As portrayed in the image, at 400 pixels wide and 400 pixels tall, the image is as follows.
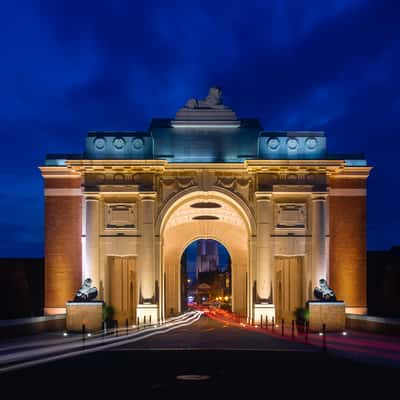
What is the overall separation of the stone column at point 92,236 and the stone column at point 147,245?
8.68 feet

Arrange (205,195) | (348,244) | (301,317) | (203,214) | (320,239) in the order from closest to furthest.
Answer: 1. (301,317)
2. (320,239)
3. (348,244)
4. (205,195)
5. (203,214)

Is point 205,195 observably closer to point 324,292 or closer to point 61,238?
point 61,238

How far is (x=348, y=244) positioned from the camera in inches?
1577

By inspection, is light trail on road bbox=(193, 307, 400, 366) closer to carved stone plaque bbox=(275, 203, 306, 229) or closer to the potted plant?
the potted plant

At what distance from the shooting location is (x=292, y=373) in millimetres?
16344

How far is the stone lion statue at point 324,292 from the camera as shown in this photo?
35.6 m

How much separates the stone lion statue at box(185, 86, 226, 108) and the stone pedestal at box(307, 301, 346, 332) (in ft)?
44.8

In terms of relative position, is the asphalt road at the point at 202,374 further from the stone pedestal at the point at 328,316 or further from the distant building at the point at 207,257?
the distant building at the point at 207,257

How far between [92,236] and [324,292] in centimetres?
1387

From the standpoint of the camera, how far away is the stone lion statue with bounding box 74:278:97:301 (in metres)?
35.4

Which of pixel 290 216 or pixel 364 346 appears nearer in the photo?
pixel 364 346

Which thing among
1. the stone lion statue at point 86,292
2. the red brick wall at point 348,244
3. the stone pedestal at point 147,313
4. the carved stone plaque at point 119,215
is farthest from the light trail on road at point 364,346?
the carved stone plaque at point 119,215

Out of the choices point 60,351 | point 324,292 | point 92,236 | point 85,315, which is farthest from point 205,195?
point 60,351

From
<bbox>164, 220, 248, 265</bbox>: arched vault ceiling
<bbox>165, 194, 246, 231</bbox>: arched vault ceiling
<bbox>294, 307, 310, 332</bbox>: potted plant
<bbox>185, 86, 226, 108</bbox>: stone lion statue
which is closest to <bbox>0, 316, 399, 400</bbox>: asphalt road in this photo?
<bbox>294, 307, 310, 332</bbox>: potted plant
